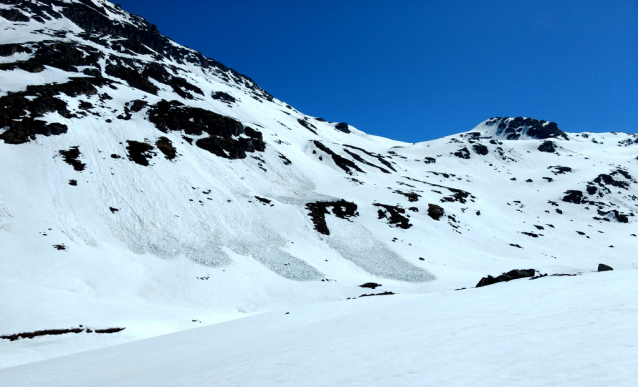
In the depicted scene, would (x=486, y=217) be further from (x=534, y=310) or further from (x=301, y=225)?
(x=534, y=310)

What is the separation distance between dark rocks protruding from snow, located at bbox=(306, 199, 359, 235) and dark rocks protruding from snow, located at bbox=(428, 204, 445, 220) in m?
15.6

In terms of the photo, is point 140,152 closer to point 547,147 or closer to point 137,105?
point 137,105

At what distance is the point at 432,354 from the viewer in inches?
268

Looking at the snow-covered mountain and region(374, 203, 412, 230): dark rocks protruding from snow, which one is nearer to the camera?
the snow-covered mountain

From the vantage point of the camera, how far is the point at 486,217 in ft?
222

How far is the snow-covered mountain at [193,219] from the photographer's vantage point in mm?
26688

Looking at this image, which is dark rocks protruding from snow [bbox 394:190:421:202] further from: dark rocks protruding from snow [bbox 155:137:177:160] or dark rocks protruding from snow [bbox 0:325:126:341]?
dark rocks protruding from snow [bbox 0:325:126:341]

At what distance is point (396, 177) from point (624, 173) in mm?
97776

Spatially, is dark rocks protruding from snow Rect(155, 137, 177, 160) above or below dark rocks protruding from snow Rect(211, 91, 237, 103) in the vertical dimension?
below

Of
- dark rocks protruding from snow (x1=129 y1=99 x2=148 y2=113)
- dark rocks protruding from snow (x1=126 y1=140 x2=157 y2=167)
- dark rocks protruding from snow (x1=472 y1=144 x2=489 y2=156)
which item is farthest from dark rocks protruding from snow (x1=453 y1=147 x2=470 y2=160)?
dark rocks protruding from snow (x1=126 y1=140 x2=157 y2=167)

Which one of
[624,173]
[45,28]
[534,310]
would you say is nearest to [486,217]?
[534,310]

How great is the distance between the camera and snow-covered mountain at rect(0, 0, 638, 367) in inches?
1051

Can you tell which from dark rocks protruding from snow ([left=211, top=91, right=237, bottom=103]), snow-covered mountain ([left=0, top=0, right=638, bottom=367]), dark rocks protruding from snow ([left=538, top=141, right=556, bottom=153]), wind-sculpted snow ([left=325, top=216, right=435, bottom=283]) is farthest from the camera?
dark rocks protruding from snow ([left=538, top=141, right=556, bottom=153])

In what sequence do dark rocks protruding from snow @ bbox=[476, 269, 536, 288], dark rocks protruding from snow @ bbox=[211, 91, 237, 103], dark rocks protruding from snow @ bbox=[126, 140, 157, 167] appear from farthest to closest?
dark rocks protruding from snow @ bbox=[211, 91, 237, 103]
dark rocks protruding from snow @ bbox=[126, 140, 157, 167]
dark rocks protruding from snow @ bbox=[476, 269, 536, 288]
